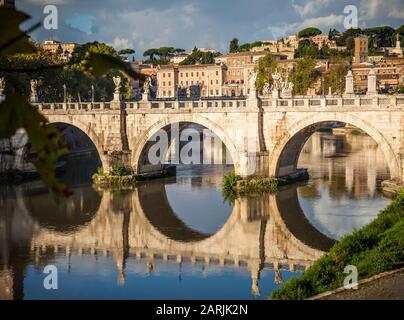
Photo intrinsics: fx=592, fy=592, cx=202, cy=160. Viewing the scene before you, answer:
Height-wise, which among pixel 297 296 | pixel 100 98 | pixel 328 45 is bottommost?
pixel 297 296

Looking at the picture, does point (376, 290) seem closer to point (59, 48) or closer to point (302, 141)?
point (302, 141)

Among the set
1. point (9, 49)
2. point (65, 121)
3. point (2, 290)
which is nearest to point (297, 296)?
point (2, 290)

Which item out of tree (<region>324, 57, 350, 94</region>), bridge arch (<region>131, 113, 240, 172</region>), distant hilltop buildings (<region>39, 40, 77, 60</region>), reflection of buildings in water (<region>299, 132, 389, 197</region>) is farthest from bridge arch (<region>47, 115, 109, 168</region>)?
tree (<region>324, 57, 350, 94</region>)

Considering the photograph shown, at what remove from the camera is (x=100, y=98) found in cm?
5694

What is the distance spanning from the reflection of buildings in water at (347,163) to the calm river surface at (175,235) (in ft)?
0.55

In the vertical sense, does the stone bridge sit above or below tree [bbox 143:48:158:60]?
below

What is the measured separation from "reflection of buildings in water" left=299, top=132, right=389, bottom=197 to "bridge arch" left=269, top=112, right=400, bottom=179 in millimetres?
2049

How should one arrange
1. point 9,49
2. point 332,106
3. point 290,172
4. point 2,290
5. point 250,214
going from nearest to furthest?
point 9,49
point 2,290
point 250,214
point 332,106
point 290,172

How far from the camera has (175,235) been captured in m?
23.8

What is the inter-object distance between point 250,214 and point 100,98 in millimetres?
33925

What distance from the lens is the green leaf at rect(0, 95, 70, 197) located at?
1.93 metres

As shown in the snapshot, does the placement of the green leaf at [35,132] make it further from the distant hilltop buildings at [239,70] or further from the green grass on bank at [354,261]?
the distant hilltop buildings at [239,70]

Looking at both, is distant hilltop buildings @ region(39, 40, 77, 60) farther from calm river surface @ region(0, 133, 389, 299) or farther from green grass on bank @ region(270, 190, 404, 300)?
green grass on bank @ region(270, 190, 404, 300)
